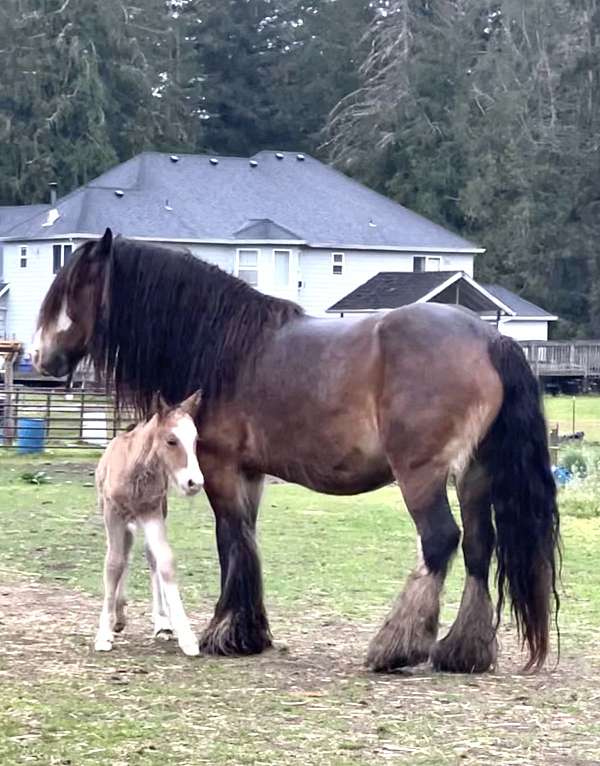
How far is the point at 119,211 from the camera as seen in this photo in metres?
49.0

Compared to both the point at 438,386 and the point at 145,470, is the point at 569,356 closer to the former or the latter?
the point at 145,470

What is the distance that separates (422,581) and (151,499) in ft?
4.96

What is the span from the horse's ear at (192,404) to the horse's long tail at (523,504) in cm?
148

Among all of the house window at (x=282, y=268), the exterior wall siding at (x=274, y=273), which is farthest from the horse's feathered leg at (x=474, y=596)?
the house window at (x=282, y=268)

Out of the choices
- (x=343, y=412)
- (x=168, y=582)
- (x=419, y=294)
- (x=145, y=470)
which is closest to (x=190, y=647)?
(x=168, y=582)

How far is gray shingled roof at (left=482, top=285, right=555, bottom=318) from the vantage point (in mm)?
55000

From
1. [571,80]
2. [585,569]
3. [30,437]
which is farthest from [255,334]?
[571,80]

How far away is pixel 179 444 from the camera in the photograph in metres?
7.48

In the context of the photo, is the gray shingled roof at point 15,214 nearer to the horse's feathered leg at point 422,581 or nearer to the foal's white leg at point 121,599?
the foal's white leg at point 121,599

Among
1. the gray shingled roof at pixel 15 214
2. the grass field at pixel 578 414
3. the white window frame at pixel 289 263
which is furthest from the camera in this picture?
the gray shingled roof at pixel 15 214

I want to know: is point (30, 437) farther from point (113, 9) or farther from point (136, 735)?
point (113, 9)

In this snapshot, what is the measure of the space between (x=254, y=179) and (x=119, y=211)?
5672 mm

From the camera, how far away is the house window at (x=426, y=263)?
53.0 m

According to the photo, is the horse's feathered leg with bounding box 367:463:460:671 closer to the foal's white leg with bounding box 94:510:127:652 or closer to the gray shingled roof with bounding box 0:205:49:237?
the foal's white leg with bounding box 94:510:127:652
